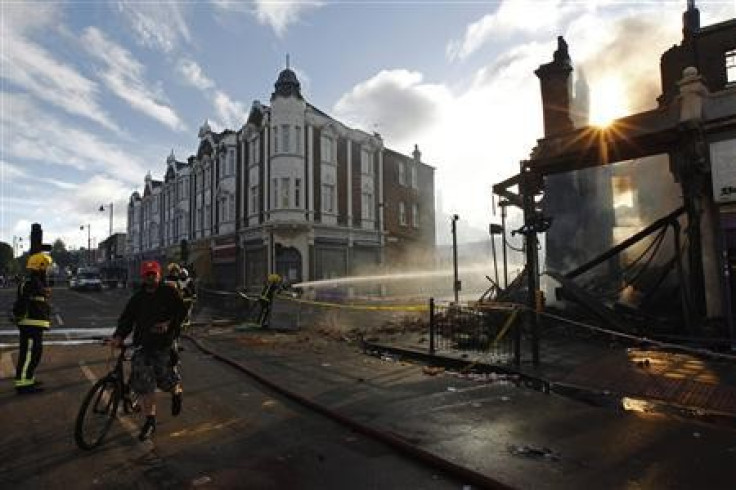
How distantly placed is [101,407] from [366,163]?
104 ft

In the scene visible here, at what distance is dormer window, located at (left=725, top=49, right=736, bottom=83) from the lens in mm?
15148

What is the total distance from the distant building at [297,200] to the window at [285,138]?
6 centimetres

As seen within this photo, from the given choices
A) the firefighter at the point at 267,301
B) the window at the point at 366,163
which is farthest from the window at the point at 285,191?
the firefighter at the point at 267,301

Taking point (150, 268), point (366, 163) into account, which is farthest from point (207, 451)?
point (366, 163)

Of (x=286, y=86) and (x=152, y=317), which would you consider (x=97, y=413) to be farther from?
(x=286, y=86)

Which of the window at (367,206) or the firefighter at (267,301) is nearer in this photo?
the firefighter at (267,301)

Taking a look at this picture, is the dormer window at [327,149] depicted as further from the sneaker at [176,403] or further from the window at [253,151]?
the sneaker at [176,403]

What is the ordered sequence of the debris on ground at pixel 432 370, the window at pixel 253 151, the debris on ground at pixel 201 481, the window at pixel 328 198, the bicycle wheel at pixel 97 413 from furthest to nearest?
the window at pixel 253 151, the window at pixel 328 198, the debris on ground at pixel 432 370, the bicycle wheel at pixel 97 413, the debris on ground at pixel 201 481

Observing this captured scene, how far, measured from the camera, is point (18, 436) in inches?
214

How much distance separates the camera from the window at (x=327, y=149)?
32344mm

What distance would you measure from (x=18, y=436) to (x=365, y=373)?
5.01 metres

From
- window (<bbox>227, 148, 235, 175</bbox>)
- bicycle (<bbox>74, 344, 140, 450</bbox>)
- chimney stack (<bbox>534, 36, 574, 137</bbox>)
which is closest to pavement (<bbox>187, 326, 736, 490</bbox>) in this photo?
bicycle (<bbox>74, 344, 140, 450</bbox>)

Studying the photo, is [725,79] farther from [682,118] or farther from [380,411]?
[380,411]

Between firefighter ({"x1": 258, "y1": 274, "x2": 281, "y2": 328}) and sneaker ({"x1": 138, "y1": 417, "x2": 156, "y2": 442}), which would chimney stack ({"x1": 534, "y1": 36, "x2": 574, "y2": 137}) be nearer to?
firefighter ({"x1": 258, "y1": 274, "x2": 281, "y2": 328})
